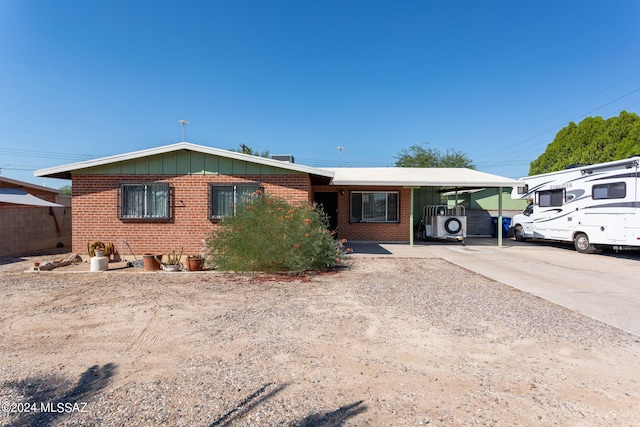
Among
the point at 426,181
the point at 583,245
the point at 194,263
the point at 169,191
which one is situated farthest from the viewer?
the point at 426,181

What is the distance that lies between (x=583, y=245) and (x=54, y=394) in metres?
14.3

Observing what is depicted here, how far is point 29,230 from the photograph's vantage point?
459 inches

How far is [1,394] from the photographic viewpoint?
278cm

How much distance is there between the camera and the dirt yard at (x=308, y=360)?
8.46 feet

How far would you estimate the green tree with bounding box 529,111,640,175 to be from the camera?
19406 millimetres

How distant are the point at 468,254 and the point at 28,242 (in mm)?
14901

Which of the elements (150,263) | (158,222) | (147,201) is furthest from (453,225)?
(147,201)

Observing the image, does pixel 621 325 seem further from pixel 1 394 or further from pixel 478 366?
pixel 1 394

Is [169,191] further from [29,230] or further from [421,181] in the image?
[421,181]

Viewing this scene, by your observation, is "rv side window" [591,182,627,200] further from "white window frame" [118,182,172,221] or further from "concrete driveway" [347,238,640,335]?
"white window frame" [118,182,172,221]

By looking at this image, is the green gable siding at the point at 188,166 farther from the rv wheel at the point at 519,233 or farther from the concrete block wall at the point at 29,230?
the rv wheel at the point at 519,233

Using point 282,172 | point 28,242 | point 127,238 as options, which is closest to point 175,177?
point 127,238

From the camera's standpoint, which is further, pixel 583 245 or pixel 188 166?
pixel 583 245

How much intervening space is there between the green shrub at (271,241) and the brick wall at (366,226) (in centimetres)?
551
